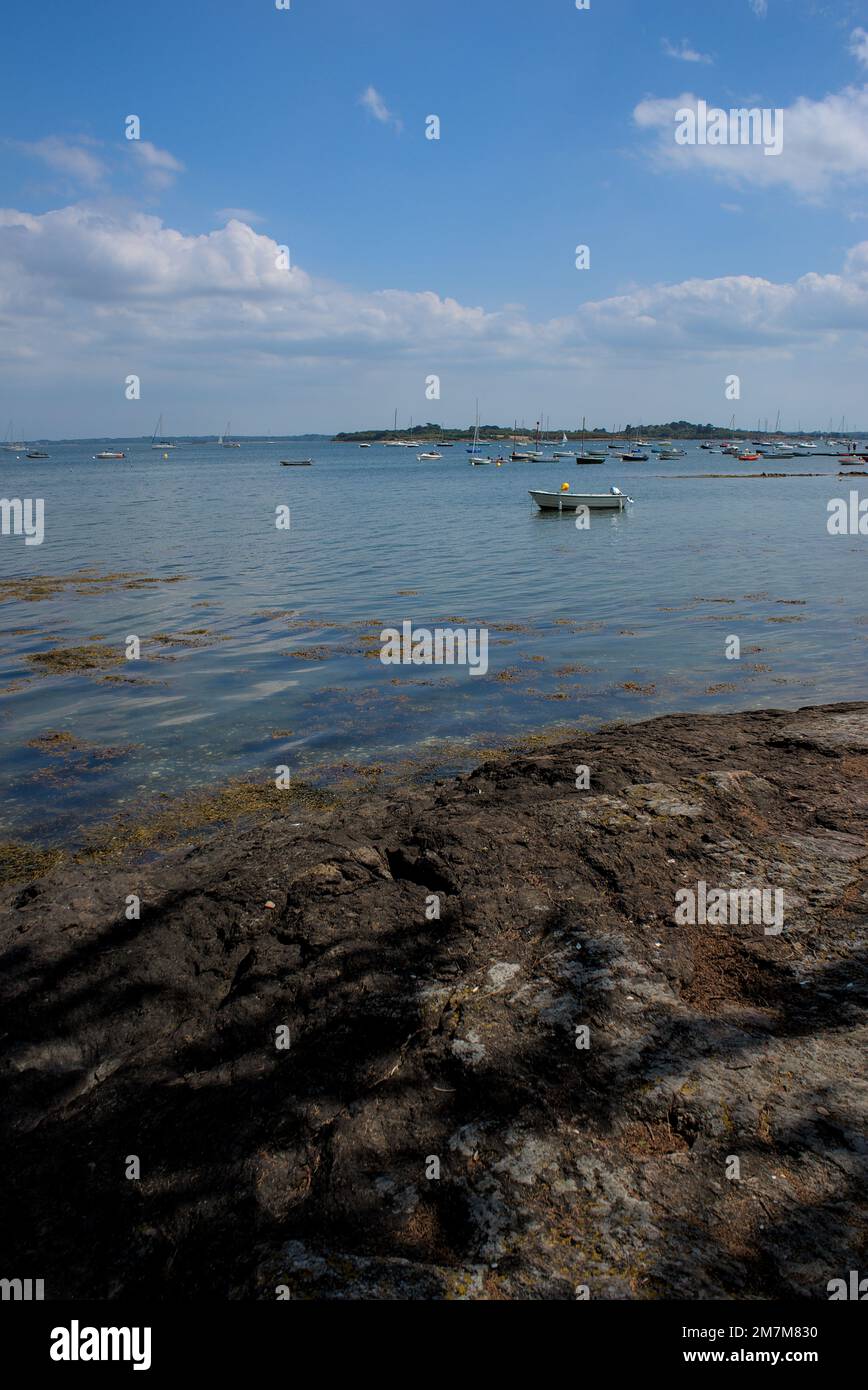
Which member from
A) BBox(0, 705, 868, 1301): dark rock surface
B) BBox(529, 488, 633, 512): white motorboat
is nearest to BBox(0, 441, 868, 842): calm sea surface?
BBox(0, 705, 868, 1301): dark rock surface

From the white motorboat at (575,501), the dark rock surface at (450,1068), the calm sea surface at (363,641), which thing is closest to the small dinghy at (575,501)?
the white motorboat at (575,501)

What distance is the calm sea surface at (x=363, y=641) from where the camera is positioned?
1143 centimetres

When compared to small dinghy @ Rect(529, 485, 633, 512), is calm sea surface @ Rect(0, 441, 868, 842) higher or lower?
lower

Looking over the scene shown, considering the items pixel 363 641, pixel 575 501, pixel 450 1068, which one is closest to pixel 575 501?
pixel 575 501

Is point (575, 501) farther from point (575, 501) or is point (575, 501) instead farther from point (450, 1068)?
point (450, 1068)

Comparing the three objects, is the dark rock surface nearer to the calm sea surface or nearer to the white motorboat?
the calm sea surface

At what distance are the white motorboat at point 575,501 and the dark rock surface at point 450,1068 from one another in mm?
47698

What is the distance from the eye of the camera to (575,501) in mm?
52156

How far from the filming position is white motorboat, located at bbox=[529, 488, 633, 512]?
52156 millimetres

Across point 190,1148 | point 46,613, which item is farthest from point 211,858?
point 46,613

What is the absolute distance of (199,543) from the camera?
3812cm

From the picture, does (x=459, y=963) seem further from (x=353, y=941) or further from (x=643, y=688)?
(x=643, y=688)

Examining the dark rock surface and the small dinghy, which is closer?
the dark rock surface
